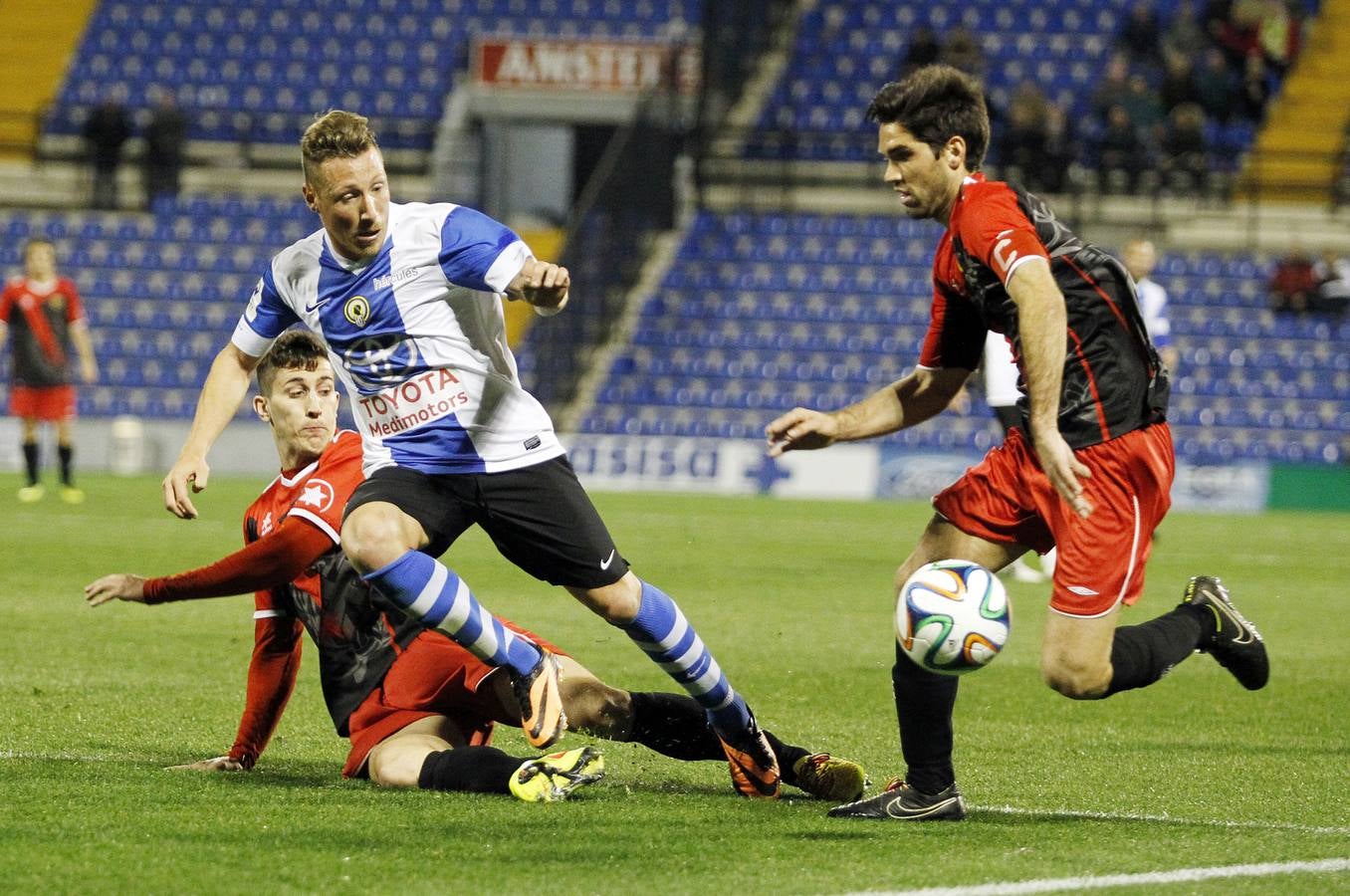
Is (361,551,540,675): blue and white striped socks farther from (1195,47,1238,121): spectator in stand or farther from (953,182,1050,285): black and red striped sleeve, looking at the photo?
(1195,47,1238,121): spectator in stand

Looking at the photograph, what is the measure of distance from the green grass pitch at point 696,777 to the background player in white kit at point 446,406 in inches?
20.9

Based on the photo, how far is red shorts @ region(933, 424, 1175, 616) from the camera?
17.5ft

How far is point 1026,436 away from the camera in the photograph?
5504mm

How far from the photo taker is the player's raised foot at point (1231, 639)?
595 cm

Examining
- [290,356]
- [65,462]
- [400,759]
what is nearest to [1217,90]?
[65,462]

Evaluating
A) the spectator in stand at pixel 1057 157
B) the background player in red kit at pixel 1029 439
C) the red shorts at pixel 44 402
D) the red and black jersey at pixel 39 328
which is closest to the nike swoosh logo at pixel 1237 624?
the background player in red kit at pixel 1029 439

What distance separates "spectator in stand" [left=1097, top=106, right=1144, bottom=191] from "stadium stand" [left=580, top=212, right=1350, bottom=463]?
1.37 meters

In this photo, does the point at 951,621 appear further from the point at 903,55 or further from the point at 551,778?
the point at 903,55

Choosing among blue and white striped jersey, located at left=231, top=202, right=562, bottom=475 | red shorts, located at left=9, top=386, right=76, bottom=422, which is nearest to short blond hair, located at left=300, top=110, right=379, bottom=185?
blue and white striped jersey, located at left=231, top=202, right=562, bottom=475

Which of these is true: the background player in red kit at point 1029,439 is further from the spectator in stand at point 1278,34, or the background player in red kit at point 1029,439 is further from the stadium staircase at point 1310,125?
the spectator in stand at point 1278,34

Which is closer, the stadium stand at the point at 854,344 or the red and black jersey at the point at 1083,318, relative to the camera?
the red and black jersey at the point at 1083,318

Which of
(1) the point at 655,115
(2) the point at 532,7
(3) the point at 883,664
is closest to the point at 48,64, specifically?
(2) the point at 532,7

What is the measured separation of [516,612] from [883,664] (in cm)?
255

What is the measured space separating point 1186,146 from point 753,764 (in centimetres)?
2162
